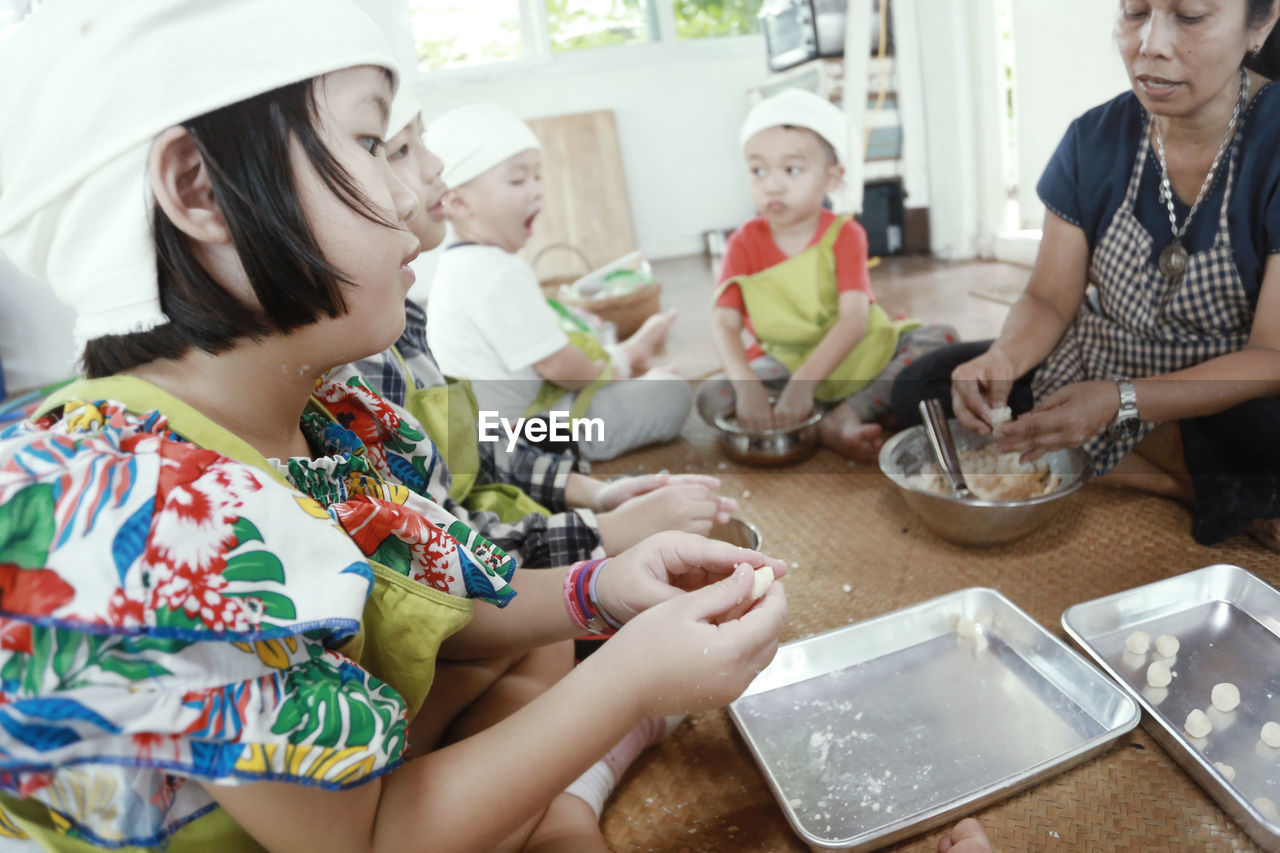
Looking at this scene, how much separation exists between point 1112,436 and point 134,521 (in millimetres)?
1125

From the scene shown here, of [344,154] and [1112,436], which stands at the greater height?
[344,154]

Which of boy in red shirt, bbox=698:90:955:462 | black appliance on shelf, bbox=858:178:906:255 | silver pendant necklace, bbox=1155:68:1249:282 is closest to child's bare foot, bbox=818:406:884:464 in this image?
boy in red shirt, bbox=698:90:955:462

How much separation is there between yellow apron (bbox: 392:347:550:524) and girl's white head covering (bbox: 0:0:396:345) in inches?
18.0

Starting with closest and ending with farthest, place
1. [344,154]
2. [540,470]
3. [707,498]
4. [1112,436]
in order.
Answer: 1. [344,154]
2. [707,498]
3. [1112,436]
4. [540,470]

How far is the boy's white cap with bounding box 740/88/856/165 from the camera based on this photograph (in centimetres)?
153

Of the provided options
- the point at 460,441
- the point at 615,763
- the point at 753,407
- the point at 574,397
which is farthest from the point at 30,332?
the point at 615,763

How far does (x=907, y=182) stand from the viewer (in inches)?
117

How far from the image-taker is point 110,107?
0.44 metres

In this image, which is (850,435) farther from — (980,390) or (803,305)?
(803,305)

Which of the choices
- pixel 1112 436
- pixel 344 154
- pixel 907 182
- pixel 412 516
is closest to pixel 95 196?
pixel 344 154

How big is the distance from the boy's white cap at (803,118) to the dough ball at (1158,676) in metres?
1.15

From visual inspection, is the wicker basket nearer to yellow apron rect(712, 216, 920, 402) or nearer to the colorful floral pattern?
yellow apron rect(712, 216, 920, 402)

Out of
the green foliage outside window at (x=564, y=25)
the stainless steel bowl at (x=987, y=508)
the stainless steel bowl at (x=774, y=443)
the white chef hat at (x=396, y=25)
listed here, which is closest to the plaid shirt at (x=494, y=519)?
the stainless steel bowl at (x=987, y=508)

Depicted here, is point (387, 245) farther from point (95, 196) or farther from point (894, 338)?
point (894, 338)
